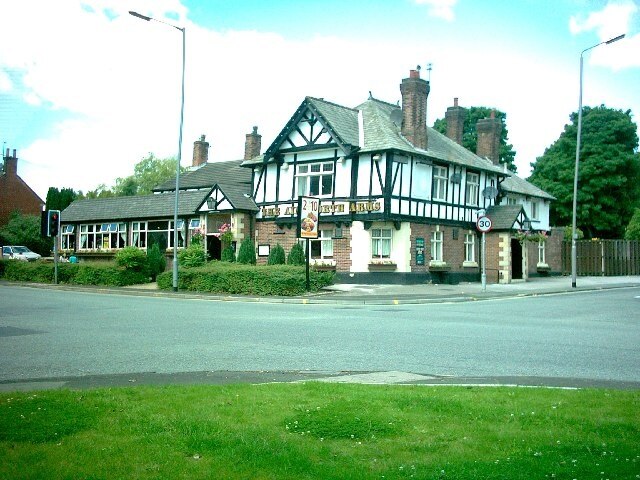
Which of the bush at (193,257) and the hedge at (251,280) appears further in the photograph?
the bush at (193,257)

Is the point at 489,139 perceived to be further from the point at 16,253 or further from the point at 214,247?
the point at 16,253

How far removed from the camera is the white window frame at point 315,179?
1469 inches

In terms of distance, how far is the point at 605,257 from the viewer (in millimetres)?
49875

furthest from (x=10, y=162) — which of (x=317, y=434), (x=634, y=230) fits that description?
(x=634, y=230)

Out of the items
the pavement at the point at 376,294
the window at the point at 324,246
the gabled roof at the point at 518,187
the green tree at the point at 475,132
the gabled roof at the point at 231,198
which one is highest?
the green tree at the point at 475,132

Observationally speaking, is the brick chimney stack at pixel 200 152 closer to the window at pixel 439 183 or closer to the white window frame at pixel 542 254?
the window at pixel 439 183

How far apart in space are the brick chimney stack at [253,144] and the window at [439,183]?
14.2 meters

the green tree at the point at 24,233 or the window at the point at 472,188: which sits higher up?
the window at the point at 472,188

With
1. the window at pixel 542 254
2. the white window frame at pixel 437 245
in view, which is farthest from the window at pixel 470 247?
the window at pixel 542 254

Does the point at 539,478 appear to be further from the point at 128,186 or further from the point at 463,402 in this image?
the point at 128,186

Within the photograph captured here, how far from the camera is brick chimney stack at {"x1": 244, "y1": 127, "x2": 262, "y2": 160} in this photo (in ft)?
154

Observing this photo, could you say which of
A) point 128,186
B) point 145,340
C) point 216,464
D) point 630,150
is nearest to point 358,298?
point 145,340

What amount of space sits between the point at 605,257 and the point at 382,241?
22.3 meters

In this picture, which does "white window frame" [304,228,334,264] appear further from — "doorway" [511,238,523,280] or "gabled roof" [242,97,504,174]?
"doorway" [511,238,523,280]
